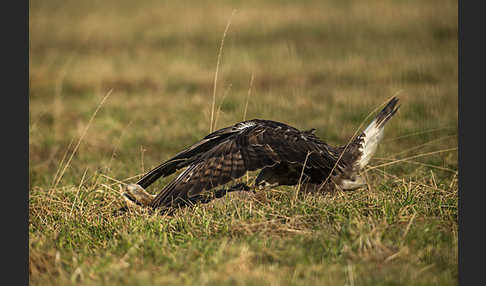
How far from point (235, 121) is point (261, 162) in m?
3.53

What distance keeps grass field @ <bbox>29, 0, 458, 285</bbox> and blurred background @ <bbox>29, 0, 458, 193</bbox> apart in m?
0.05

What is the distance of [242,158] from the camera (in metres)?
4.65

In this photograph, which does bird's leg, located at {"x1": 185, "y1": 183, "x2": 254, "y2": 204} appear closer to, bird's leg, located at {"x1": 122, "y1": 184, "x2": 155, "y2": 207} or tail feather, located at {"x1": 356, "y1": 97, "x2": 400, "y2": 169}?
bird's leg, located at {"x1": 122, "y1": 184, "x2": 155, "y2": 207}

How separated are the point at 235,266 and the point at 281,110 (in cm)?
513

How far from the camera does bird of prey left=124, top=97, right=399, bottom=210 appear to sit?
4.64 m

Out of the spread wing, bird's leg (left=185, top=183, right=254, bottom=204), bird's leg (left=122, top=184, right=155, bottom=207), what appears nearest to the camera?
the spread wing

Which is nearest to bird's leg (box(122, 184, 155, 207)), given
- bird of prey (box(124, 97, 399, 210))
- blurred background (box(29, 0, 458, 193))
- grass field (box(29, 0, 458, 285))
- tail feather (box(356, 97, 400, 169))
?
bird of prey (box(124, 97, 399, 210))

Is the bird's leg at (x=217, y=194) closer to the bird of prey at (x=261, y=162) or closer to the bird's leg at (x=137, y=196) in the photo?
the bird of prey at (x=261, y=162)

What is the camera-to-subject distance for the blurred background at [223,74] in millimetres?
8016

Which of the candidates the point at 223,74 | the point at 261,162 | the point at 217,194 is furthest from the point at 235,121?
the point at 223,74

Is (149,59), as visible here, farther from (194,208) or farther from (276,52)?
(194,208)

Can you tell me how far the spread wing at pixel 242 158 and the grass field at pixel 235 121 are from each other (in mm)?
238

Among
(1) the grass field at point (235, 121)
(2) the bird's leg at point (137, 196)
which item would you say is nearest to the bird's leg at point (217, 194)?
(1) the grass field at point (235, 121)

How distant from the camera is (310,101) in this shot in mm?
9430
